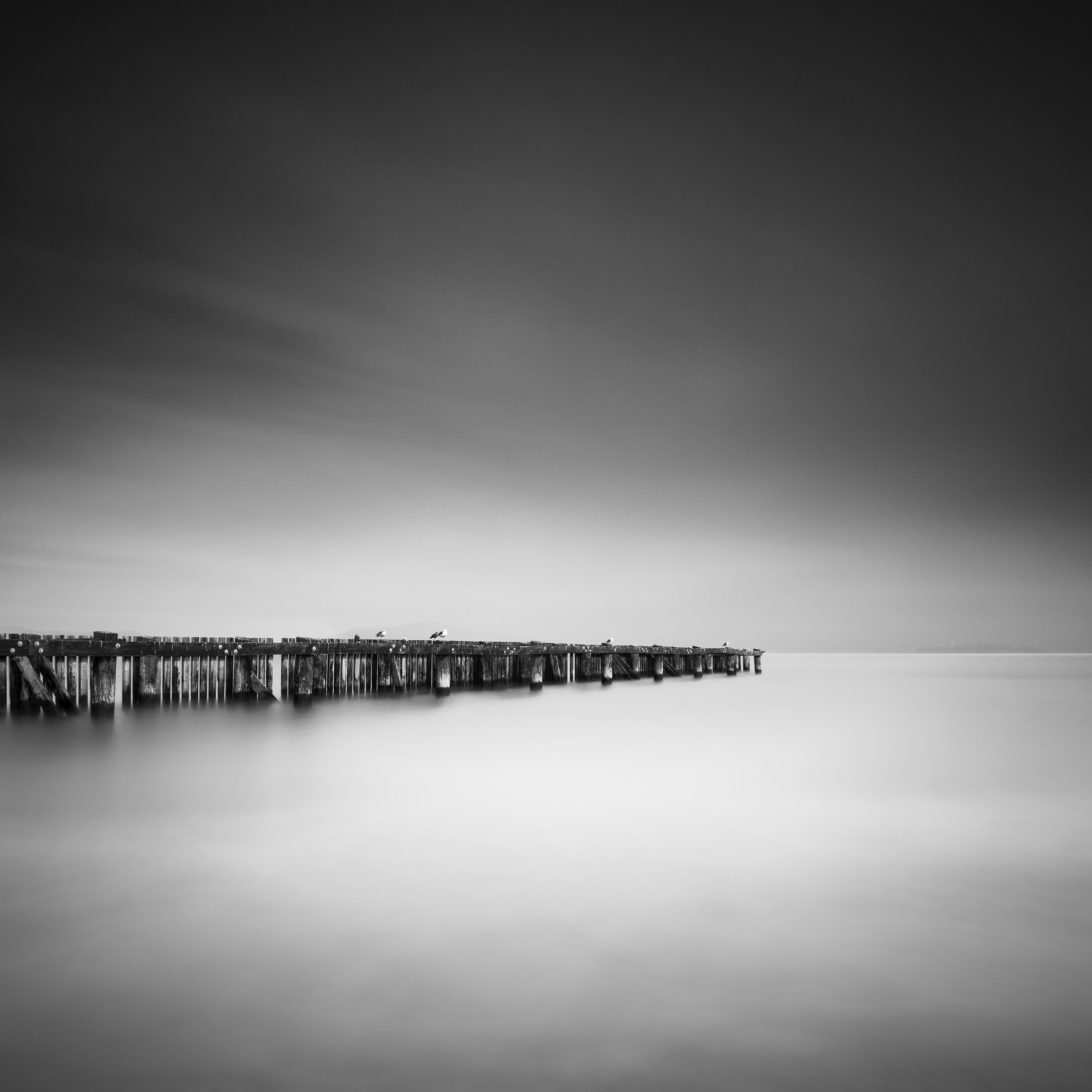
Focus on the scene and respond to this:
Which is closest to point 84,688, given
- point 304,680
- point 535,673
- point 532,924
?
point 304,680

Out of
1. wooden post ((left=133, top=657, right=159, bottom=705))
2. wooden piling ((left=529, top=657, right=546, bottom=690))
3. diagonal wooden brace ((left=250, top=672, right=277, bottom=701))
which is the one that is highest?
wooden post ((left=133, top=657, right=159, bottom=705))

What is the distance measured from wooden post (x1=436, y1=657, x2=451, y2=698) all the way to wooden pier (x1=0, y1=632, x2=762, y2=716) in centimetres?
3

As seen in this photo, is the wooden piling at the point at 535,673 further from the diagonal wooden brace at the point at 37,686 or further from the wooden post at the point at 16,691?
the wooden post at the point at 16,691

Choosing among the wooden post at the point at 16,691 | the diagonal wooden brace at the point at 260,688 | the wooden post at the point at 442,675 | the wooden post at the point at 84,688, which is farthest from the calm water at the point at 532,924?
the wooden post at the point at 442,675

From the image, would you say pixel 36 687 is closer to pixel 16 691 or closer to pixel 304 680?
pixel 16 691

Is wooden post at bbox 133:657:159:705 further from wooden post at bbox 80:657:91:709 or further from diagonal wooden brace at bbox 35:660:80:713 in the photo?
diagonal wooden brace at bbox 35:660:80:713

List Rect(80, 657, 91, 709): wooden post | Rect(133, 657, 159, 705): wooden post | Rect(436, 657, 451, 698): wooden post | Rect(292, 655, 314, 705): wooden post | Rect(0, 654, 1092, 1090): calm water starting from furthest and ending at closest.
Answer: Rect(436, 657, 451, 698): wooden post, Rect(292, 655, 314, 705): wooden post, Rect(80, 657, 91, 709): wooden post, Rect(133, 657, 159, 705): wooden post, Rect(0, 654, 1092, 1090): calm water

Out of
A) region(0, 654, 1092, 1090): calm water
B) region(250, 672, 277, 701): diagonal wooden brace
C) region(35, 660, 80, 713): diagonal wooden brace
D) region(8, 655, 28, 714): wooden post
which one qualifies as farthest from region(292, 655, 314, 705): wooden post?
region(0, 654, 1092, 1090): calm water

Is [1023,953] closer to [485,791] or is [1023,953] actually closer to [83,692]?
[485,791]

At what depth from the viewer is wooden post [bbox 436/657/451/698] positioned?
24406mm

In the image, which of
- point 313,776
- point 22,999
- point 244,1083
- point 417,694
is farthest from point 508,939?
point 417,694

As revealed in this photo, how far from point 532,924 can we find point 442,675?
1910 cm

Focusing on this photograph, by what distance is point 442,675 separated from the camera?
2462 cm

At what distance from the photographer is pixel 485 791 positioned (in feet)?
36.9
